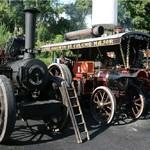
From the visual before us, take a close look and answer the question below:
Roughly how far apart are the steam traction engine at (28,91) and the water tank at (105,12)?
6573 millimetres

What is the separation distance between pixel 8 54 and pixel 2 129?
9.02 ft

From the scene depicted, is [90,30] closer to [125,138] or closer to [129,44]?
[129,44]

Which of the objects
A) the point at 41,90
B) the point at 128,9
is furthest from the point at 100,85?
the point at 128,9

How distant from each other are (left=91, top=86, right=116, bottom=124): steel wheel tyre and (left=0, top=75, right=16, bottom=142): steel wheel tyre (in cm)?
279

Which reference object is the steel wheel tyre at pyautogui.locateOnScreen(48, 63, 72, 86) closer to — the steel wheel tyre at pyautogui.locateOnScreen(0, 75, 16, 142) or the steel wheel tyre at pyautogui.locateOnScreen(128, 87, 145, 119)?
the steel wheel tyre at pyautogui.locateOnScreen(128, 87, 145, 119)

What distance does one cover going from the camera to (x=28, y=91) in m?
7.11

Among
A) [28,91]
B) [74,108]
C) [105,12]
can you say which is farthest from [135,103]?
[105,12]

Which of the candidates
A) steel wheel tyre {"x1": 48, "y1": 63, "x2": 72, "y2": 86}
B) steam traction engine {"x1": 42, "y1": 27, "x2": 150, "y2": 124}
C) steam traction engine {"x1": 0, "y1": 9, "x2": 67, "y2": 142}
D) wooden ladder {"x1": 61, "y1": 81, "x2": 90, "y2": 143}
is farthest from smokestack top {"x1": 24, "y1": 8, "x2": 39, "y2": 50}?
steam traction engine {"x1": 42, "y1": 27, "x2": 150, "y2": 124}

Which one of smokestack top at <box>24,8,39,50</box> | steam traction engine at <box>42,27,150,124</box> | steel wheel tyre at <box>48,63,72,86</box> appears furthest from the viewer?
steam traction engine at <box>42,27,150,124</box>

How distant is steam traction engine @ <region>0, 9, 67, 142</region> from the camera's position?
20.1 ft

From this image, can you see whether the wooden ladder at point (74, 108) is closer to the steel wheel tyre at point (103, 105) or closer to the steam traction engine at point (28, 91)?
the steam traction engine at point (28, 91)

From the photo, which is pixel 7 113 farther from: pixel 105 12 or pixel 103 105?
pixel 105 12

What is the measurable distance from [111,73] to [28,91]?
9.63 feet

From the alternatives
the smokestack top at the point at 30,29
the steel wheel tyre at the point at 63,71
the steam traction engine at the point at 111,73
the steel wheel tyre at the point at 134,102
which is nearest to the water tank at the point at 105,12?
the steam traction engine at the point at 111,73
